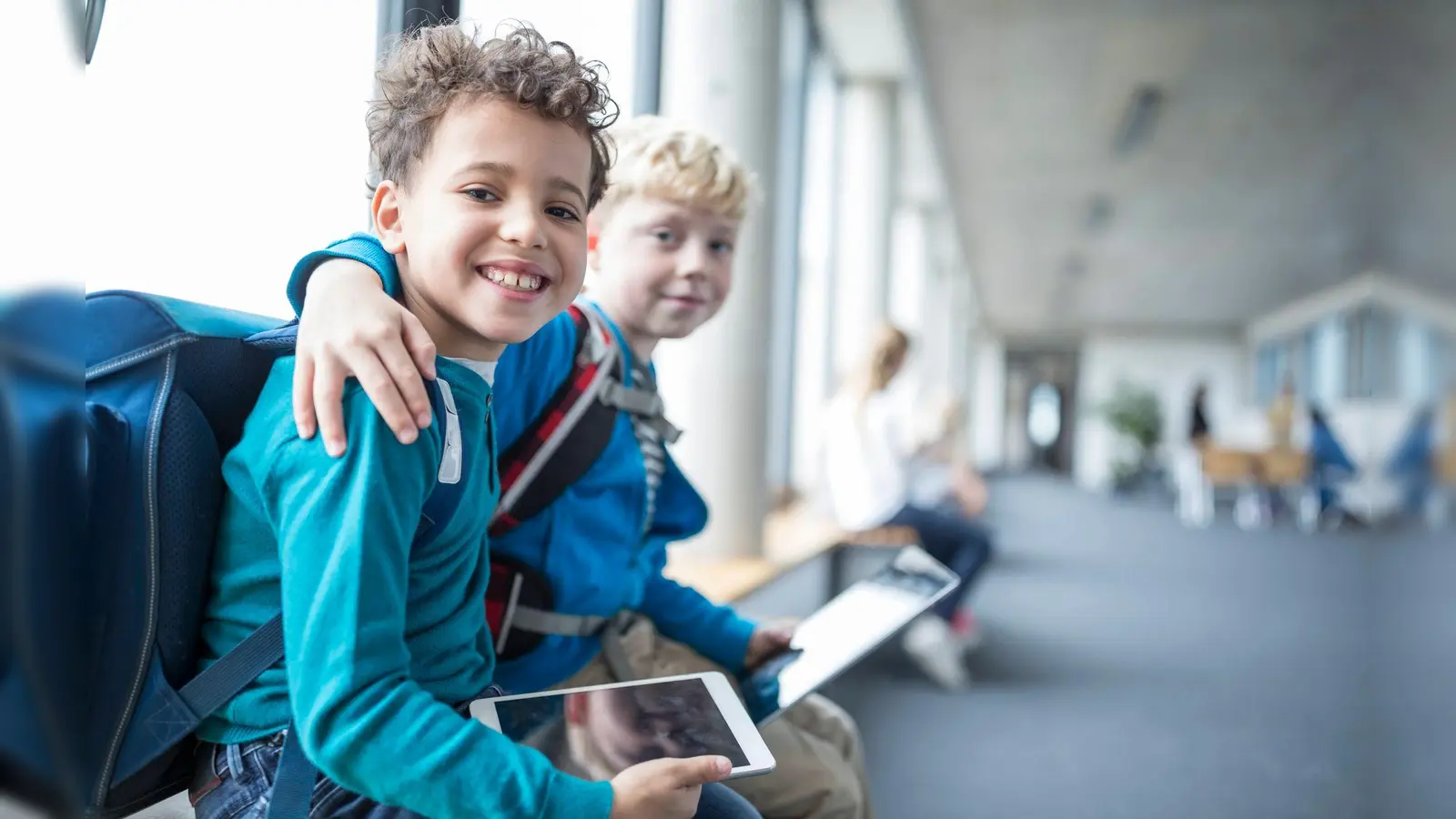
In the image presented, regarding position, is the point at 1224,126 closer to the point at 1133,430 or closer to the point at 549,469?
the point at 549,469

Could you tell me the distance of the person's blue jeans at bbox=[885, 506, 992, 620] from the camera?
3.52 m

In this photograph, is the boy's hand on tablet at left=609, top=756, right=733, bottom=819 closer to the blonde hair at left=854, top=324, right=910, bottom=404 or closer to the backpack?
the backpack

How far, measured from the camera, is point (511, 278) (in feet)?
2.46

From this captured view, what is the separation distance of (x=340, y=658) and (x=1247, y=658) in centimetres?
371

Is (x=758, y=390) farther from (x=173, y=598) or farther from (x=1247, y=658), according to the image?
(x=173, y=598)

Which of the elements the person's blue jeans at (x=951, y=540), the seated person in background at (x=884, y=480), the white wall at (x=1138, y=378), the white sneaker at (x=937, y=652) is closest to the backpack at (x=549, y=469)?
the white sneaker at (x=937, y=652)

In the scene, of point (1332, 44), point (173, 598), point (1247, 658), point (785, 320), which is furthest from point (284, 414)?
point (1332, 44)

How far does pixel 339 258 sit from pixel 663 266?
491 millimetres

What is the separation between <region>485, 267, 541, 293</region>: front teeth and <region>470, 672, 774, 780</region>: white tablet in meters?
0.33

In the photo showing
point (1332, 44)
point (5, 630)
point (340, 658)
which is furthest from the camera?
point (1332, 44)

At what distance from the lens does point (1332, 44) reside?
5500mm

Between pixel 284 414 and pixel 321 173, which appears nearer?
pixel 284 414

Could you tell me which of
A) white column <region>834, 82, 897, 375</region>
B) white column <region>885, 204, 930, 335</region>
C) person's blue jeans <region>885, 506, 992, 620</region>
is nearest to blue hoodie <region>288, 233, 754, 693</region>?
person's blue jeans <region>885, 506, 992, 620</region>

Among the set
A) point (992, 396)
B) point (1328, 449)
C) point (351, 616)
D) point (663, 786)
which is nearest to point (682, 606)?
point (663, 786)
